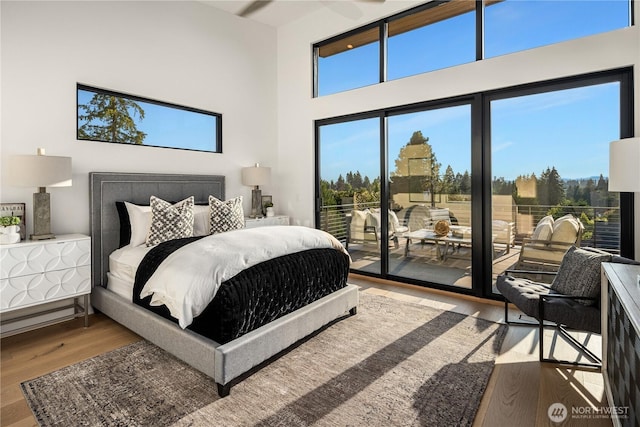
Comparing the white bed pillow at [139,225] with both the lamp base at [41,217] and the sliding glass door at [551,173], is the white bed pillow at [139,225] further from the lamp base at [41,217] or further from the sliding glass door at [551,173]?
the sliding glass door at [551,173]

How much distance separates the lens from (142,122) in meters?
4.08

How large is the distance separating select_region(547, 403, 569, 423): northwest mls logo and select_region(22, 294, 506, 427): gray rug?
1.18 ft

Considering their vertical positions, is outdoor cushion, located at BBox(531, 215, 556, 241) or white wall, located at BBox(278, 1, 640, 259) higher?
white wall, located at BBox(278, 1, 640, 259)

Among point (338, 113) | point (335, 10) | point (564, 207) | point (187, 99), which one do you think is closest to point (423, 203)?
point (564, 207)

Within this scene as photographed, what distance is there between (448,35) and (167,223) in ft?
12.9

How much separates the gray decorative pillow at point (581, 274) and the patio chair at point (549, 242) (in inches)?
30.1

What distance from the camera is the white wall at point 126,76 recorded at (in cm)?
311

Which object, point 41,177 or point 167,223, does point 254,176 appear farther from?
point 41,177

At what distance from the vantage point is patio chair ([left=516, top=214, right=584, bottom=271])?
336cm

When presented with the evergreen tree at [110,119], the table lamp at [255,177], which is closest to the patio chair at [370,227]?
the table lamp at [255,177]

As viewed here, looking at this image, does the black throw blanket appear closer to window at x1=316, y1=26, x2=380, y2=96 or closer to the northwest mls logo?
the northwest mls logo

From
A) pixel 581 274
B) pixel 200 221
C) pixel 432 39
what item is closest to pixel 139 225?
pixel 200 221

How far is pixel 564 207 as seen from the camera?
337 cm

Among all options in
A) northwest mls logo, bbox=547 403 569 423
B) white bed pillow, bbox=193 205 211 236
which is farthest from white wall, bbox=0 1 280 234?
northwest mls logo, bbox=547 403 569 423
